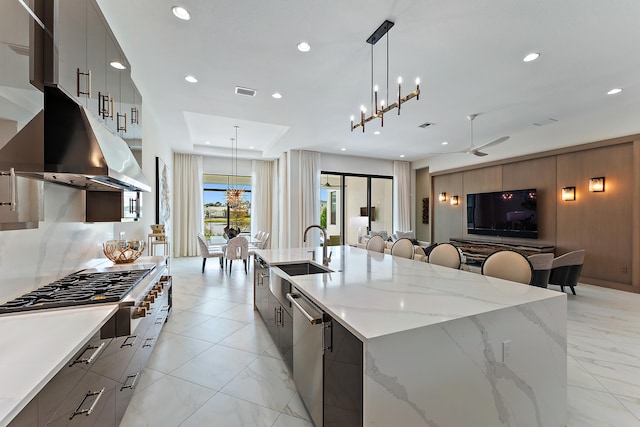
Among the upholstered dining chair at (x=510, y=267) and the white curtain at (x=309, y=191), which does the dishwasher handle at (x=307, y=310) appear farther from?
the white curtain at (x=309, y=191)

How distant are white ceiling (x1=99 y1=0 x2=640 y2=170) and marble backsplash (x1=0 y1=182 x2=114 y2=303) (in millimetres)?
1640

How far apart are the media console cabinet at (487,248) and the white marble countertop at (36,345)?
574cm

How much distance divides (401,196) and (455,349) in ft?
26.6

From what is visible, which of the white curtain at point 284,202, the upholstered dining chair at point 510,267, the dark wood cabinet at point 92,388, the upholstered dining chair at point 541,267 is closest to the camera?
the dark wood cabinet at point 92,388

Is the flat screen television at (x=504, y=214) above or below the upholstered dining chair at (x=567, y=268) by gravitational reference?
above

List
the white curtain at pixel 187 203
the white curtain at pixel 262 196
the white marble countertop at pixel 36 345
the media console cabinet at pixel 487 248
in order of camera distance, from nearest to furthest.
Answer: the white marble countertop at pixel 36 345 < the media console cabinet at pixel 487 248 < the white curtain at pixel 187 203 < the white curtain at pixel 262 196

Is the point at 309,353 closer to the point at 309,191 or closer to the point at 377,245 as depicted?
the point at 377,245

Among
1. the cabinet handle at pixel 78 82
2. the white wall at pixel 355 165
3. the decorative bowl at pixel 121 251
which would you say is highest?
the white wall at pixel 355 165

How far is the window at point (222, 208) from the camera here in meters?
8.84

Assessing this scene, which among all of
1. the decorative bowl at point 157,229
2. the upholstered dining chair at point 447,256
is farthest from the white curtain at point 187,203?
the upholstered dining chair at point 447,256

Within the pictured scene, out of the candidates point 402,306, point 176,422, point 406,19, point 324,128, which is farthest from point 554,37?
point 176,422

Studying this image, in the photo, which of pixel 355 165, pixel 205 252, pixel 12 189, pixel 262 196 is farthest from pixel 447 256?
pixel 262 196

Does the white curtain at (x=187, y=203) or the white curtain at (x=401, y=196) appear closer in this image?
the white curtain at (x=187, y=203)

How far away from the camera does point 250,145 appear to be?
7.54 m
